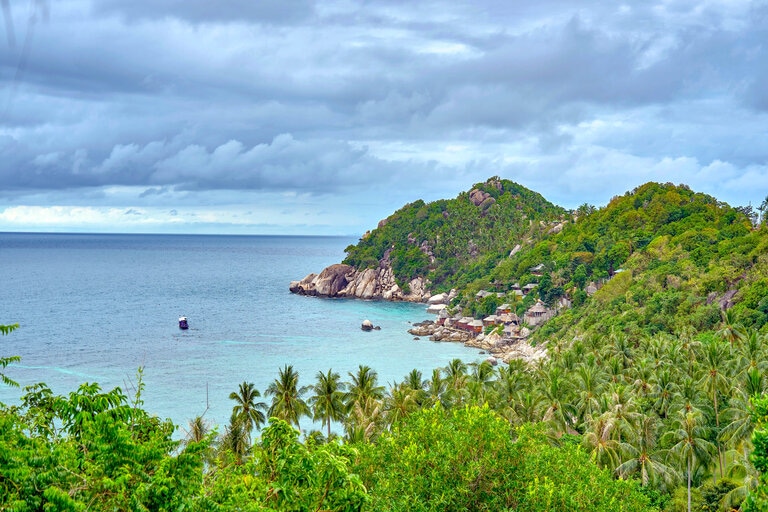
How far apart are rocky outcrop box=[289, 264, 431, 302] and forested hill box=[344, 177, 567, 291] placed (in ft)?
7.99

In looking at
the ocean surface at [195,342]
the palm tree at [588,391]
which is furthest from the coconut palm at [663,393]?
the ocean surface at [195,342]

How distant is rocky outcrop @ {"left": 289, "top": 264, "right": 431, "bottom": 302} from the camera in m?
145

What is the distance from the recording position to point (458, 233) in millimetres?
158250

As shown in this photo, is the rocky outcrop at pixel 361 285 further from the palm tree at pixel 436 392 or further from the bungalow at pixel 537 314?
the palm tree at pixel 436 392

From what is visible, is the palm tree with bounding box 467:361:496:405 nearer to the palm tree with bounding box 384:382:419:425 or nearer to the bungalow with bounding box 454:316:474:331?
the palm tree with bounding box 384:382:419:425

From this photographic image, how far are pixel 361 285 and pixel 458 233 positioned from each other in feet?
91.9

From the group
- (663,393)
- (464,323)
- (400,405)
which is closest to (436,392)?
(400,405)

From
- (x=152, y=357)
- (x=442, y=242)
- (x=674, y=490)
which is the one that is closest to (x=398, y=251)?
(x=442, y=242)

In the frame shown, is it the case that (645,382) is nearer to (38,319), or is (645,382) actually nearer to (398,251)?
(38,319)

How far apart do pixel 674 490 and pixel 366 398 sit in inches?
774

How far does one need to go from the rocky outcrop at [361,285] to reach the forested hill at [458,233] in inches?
95.8

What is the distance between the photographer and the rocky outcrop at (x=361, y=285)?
476 ft

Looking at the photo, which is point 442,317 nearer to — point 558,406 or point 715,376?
point 558,406

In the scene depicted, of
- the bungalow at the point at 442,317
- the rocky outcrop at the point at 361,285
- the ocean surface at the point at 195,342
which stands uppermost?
the rocky outcrop at the point at 361,285
